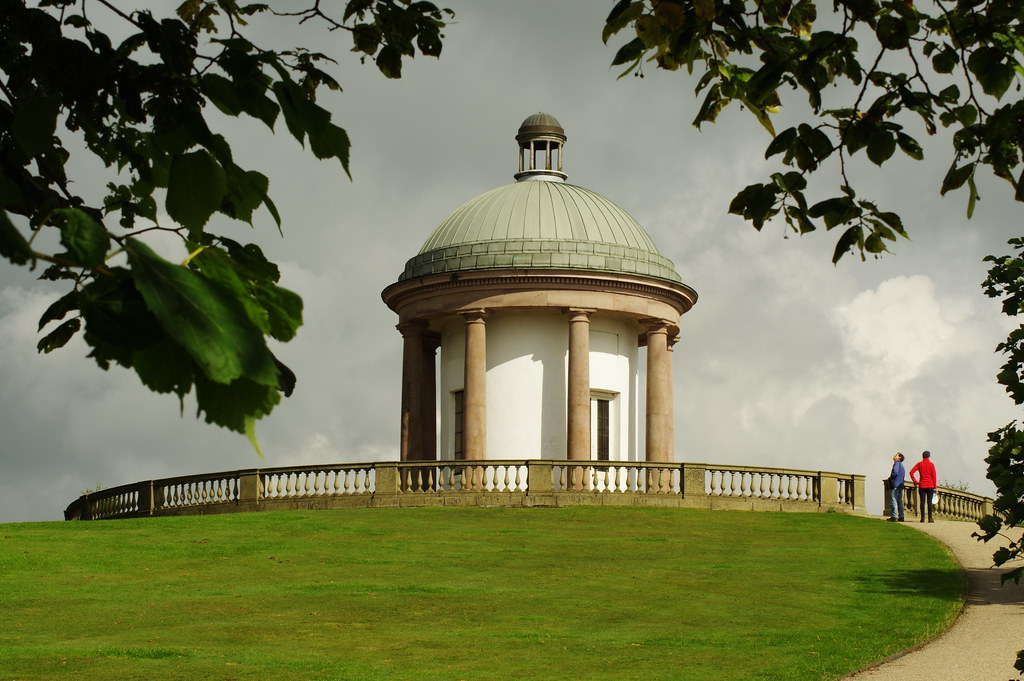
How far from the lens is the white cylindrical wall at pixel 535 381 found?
4284cm

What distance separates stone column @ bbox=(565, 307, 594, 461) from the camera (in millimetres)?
41688

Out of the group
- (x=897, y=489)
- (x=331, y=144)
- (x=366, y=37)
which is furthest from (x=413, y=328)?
(x=331, y=144)

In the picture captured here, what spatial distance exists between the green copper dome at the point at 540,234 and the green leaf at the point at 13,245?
3921 cm

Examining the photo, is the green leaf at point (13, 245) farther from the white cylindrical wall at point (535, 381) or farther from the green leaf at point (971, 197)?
the white cylindrical wall at point (535, 381)

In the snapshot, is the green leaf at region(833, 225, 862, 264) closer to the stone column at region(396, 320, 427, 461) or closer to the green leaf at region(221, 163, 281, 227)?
the green leaf at region(221, 163, 281, 227)

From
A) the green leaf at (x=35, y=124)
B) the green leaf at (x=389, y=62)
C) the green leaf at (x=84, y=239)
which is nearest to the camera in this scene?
the green leaf at (x=84, y=239)

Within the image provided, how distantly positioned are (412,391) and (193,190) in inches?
1628

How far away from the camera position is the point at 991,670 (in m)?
16.4

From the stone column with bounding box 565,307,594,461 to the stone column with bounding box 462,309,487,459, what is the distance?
252 centimetres

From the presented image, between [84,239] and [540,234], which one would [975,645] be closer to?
[84,239]

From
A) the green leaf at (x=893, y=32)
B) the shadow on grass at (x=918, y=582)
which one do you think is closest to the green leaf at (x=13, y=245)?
the green leaf at (x=893, y=32)

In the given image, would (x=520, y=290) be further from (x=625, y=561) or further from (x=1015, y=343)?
(x=1015, y=343)

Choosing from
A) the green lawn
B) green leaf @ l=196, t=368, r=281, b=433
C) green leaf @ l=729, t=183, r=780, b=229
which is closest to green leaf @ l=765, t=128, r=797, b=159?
green leaf @ l=729, t=183, r=780, b=229

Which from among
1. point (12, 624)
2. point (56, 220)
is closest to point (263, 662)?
point (12, 624)
